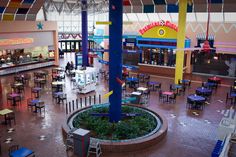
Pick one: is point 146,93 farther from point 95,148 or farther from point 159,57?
point 159,57

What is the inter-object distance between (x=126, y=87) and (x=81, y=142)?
11463 mm

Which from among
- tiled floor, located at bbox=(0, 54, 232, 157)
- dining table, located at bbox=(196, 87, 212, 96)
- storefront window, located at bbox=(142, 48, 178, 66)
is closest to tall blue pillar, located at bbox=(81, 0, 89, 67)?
storefront window, located at bbox=(142, 48, 178, 66)

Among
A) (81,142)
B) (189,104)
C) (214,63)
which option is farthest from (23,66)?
(214,63)

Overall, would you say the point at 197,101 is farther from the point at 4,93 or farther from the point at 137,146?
the point at 4,93

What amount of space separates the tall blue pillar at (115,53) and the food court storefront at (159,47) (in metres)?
14.5

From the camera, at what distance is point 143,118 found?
43.6 ft

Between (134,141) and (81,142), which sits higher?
(81,142)

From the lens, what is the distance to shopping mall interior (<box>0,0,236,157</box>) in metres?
11.2

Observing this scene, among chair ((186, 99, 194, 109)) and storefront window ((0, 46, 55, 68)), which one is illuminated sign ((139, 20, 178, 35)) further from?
storefront window ((0, 46, 55, 68))

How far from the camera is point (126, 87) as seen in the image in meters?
21.2

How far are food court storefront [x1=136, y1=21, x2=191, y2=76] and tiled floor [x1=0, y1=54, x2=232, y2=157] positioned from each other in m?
8.90

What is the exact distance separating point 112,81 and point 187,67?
1688 centimetres

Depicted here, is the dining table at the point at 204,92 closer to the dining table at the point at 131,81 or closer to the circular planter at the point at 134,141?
the dining table at the point at 131,81

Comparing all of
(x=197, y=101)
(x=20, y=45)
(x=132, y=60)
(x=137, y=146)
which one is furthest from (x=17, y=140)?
(x=132, y=60)
